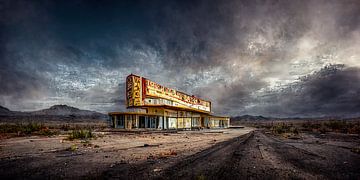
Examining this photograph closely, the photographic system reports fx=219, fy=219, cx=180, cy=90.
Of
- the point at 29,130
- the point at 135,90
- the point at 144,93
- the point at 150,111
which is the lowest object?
the point at 29,130

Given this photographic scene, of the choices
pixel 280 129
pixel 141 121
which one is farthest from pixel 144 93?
pixel 280 129

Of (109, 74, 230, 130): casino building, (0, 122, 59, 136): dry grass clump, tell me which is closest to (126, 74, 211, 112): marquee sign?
(109, 74, 230, 130): casino building

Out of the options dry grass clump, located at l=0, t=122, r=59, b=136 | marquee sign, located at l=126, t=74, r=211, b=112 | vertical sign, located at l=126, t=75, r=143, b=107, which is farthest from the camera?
marquee sign, located at l=126, t=74, r=211, b=112

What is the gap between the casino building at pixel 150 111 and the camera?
112ft

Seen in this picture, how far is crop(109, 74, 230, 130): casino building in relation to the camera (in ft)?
112

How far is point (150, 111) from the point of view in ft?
130

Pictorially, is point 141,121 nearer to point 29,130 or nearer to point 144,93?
point 144,93

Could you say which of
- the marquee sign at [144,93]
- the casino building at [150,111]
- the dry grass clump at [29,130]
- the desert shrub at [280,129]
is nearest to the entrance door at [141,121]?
the casino building at [150,111]

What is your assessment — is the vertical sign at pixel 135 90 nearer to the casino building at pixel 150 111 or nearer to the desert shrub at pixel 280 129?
the casino building at pixel 150 111

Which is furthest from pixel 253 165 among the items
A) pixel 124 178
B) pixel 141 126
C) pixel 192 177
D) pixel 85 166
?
pixel 141 126

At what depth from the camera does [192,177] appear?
5.40 m

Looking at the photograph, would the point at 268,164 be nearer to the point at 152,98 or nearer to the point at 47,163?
the point at 47,163

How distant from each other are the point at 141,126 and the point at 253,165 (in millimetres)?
30406

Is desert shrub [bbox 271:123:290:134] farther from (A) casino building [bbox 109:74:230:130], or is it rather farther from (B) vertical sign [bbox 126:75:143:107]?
(B) vertical sign [bbox 126:75:143:107]
